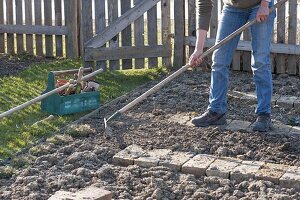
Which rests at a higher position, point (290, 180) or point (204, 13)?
point (204, 13)

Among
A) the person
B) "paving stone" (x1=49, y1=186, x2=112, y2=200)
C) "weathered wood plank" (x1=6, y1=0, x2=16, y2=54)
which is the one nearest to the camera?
"paving stone" (x1=49, y1=186, x2=112, y2=200)

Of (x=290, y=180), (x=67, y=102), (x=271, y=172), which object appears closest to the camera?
(x=290, y=180)

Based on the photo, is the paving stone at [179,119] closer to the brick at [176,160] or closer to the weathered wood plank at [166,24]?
the brick at [176,160]

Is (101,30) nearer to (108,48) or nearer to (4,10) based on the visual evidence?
(108,48)

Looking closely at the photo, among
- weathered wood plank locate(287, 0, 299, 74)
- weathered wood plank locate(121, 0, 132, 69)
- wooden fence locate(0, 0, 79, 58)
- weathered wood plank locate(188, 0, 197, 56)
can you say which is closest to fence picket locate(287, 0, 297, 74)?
weathered wood plank locate(287, 0, 299, 74)

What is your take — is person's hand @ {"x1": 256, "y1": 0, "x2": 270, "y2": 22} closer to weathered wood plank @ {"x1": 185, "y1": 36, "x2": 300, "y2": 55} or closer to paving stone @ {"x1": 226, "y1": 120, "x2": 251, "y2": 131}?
paving stone @ {"x1": 226, "y1": 120, "x2": 251, "y2": 131}

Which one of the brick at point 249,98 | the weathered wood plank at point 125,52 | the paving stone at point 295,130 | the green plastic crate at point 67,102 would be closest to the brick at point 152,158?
the paving stone at point 295,130

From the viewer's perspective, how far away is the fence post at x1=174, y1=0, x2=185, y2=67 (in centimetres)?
944

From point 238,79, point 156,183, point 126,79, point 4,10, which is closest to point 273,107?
point 238,79

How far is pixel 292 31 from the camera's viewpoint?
8.96 meters

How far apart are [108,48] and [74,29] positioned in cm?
130

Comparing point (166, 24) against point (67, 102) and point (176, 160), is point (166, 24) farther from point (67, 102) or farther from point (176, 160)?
point (176, 160)

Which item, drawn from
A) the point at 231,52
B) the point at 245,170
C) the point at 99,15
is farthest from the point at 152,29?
the point at 245,170

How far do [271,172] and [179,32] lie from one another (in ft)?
14.6
